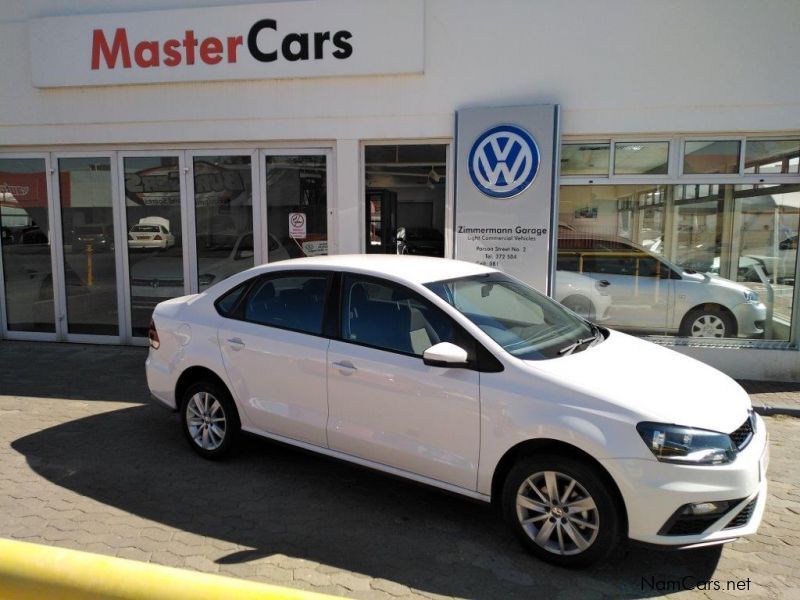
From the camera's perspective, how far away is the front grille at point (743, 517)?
125 inches

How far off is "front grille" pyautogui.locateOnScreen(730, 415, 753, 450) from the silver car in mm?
4335

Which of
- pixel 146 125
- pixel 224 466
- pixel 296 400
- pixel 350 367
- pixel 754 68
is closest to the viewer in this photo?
pixel 350 367

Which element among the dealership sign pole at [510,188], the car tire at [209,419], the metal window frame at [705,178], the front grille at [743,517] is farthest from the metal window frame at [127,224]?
the front grille at [743,517]

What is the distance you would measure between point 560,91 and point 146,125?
17.4 feet

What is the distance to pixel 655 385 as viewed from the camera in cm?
345

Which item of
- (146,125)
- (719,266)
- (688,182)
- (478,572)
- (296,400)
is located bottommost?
(478,572)

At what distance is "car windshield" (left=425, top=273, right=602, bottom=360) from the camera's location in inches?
149

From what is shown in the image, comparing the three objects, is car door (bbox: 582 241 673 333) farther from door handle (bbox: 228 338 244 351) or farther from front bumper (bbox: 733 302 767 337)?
door handle (bbox: 228 338 244 351)

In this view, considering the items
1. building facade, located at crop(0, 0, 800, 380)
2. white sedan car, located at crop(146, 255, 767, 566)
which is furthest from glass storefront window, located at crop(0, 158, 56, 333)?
white sedan car, located at crop(146, 255, 767, 566)

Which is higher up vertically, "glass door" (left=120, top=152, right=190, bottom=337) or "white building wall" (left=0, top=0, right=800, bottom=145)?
"white building wall" (left=0, top=0, right=800, bottom=145)

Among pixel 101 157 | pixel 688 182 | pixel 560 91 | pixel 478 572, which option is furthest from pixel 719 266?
pixel 101 157

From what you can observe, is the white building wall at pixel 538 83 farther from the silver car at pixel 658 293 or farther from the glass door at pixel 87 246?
the silver car at pixel 658 293

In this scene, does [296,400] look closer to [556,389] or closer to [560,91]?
[556,389]

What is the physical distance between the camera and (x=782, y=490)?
4.49 metres
